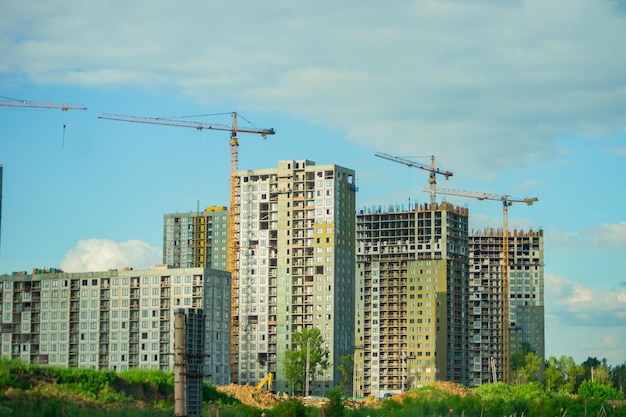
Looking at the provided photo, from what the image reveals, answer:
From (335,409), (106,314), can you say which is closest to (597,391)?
(335,409)

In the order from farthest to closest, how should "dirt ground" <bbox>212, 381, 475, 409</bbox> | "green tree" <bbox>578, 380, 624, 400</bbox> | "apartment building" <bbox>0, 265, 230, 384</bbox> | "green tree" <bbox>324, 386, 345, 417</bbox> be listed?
"apartment building" <bbox>0, 265, 230, 384</bbox> < "green tree" <bbox>578, 380, 624, 400</bbox> < "dirt ground" <bbox>212, 381, 475, 409</bbox> < "green tree" <bbox>324, 386, 345, 417</bbox>

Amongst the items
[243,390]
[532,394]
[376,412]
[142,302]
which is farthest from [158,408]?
[142,302]

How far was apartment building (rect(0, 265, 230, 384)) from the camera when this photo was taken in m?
176

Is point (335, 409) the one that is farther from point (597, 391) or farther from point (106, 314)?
point (106, 314)

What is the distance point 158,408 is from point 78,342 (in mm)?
80367

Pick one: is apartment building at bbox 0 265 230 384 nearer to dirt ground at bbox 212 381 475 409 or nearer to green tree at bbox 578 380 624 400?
dirt ground at bbox 212 381 475 409

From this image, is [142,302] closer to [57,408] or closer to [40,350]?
[40,350]

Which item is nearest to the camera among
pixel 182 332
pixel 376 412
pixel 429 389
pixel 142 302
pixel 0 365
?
pixel 182 332

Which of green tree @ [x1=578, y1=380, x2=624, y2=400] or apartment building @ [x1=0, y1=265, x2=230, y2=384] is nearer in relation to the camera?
green tree @ [x1=578, y1=380, x2=624, y2=400]

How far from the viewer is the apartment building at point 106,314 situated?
176m

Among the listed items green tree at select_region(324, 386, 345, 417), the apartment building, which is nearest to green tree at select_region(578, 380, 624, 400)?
green tree at select_region(324, 386, 345, 417)

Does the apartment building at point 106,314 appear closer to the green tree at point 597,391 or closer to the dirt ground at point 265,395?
the dirt ground at point 265,395

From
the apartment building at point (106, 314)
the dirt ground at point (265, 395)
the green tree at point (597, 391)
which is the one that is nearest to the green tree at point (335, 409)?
the dirt ground at point (265, 395)

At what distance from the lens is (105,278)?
181 metres
